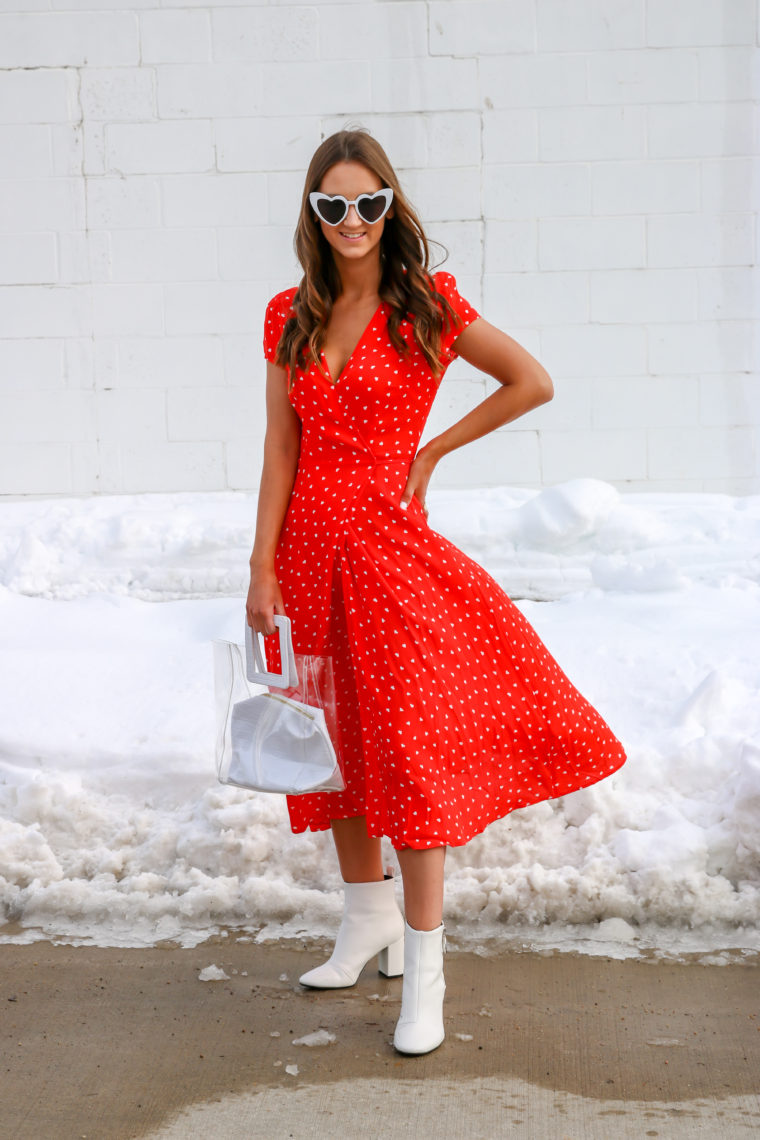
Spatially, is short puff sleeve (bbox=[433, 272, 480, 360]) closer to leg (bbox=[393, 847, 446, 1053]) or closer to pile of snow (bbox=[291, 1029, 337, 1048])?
leg (bbox=[393, 847, 446, 1053])

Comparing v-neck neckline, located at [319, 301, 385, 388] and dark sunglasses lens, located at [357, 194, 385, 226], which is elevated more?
dark sunglasses lens, located at [357, 194, 385, 226]

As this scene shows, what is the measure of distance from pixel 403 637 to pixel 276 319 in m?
0.71

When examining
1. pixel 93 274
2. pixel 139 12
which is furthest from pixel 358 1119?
pixel 139 12

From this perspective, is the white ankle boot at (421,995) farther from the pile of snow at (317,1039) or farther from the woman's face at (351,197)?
the woman's face at (351,197)

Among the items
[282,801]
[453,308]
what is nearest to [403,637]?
[453,308]

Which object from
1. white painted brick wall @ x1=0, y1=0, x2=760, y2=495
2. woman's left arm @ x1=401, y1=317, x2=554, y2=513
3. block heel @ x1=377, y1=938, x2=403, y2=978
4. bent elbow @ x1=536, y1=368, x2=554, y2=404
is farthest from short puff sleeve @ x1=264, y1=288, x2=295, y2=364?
white painted brick wall @ x1=0, y1=0, x2=760, y2=495

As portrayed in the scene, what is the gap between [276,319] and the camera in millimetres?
2297

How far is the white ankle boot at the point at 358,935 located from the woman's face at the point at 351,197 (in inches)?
51.2

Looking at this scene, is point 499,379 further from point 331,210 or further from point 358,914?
point 358,914

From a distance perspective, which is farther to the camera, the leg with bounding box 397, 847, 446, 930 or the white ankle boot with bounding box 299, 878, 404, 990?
the white ankle boot with bounding box 299, 878, 404, 990

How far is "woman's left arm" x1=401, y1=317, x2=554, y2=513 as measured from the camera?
220cm

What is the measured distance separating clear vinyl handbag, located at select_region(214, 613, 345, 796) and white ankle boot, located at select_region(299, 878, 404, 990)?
0.38 meters

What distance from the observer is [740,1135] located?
178 centimetres

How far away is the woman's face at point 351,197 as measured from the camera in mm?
2135
